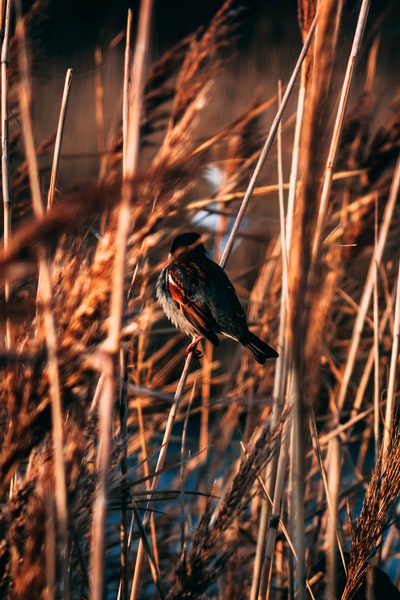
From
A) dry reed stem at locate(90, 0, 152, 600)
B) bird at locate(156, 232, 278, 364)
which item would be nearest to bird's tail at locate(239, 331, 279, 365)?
bird at locate(156, 232, 278, 364)

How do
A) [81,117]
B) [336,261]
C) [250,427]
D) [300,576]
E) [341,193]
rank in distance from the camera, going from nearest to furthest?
[300,576] → [250,427] → [336,261] → [341,193] → [81,117]

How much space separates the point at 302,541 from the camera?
1.38 meters

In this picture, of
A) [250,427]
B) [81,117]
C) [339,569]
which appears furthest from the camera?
[81,117]

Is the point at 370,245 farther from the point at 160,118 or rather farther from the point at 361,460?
the point at 160,118

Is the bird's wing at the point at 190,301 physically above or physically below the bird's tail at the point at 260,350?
above

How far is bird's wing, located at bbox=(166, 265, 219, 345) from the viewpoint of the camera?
2676mm

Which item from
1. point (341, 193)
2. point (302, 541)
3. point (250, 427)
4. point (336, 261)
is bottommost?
point (250, 427)

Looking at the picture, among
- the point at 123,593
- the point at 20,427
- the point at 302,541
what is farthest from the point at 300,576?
the point at 20,427

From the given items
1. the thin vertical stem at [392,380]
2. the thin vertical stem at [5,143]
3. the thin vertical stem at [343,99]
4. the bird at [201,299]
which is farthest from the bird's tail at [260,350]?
the thin vertical stem at [5,143]

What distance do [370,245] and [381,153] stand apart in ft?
1.11

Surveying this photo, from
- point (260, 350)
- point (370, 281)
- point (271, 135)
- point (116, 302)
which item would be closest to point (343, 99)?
point (271, 135)

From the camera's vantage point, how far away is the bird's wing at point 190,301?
8.78ft

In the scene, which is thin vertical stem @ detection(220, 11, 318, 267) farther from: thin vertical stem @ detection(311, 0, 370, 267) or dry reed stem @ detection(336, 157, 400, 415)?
dry reed stem @ detection(336, 157, 400, 415)

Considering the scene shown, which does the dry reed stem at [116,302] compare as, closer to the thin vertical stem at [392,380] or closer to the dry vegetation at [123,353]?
the dry vegetation at [123,353]
